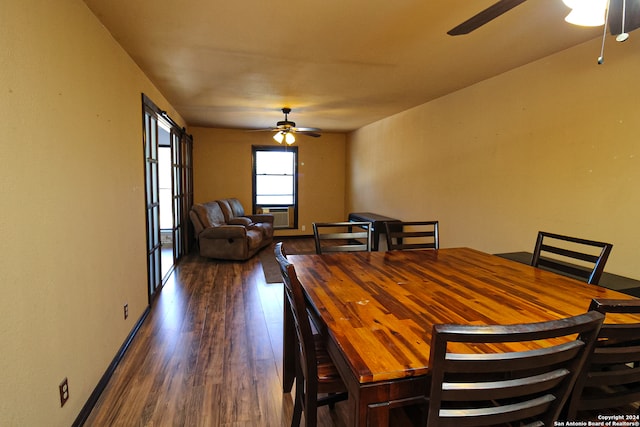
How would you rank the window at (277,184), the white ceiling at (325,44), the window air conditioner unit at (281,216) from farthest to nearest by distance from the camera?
the window air conditioner unit at (281,216) < the window at (277,184) < the white ceiling at (325,44)

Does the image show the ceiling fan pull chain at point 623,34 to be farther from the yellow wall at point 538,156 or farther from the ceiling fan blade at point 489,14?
the yellow wall at point 538,156

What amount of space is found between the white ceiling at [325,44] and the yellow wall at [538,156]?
0.21m

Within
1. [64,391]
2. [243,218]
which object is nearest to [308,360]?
[64,391]

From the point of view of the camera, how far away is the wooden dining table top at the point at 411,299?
1032mm

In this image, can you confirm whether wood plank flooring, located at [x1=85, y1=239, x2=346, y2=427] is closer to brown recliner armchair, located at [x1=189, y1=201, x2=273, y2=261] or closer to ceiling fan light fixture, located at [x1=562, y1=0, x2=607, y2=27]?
brown recliner armchair, located at [x1=189, y1=201, x2=273, y2=261]

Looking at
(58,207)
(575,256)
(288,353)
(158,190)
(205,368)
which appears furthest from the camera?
(158,190)

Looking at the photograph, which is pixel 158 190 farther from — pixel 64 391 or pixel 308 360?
pixel 308 360

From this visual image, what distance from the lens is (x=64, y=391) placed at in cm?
165

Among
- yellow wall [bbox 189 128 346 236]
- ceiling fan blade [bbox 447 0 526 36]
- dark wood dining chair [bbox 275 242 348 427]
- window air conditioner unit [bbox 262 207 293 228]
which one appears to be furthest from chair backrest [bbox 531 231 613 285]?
window air conditioner unit [bbox 262 207 293 228]

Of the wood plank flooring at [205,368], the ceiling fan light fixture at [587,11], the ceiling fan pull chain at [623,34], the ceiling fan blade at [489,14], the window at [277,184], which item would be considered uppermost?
the ceiling fan blade at [489,14]

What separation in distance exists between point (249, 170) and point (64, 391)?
5.98 m

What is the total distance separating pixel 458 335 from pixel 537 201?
2.73m

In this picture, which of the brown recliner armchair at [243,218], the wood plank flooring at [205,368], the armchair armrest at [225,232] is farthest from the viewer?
the brown recliner armchair at [243,218]

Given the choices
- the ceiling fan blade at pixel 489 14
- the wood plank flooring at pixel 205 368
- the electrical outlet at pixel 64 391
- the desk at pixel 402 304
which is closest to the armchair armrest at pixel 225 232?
the wood plank flooring at pixel 205 368
